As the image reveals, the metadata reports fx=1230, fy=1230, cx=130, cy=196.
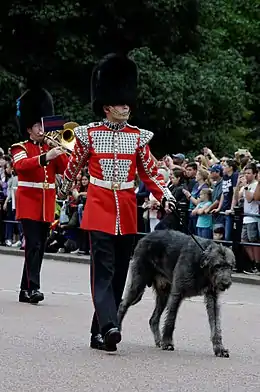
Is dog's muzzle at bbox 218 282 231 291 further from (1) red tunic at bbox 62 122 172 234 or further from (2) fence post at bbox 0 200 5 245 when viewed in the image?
(2) fence post at bbox 0 200 5 245

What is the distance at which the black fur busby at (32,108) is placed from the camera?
13594 millimetres

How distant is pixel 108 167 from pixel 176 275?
105 centimetres

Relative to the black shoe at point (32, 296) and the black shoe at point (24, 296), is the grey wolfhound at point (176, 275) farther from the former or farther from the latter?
the black shoe at point (24, 296)

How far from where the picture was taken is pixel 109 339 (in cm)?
926

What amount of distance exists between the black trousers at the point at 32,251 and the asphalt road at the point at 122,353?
0.89ft

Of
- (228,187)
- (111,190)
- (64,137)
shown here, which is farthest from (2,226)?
(111,190)

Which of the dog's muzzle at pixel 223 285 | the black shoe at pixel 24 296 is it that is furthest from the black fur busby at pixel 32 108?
the dog's muzzle at pixel 223 285

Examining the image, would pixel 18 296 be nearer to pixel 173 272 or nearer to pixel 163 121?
pixel 173 272

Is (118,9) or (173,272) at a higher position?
(118,9)

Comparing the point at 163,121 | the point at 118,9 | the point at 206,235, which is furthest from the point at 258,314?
the point at 118,9

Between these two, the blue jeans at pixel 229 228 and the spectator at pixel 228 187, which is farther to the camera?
the spectator at pixel 228 187

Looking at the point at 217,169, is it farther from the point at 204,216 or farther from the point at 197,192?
the point at 204,216

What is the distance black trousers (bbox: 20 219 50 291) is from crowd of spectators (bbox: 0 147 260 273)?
3.85 m

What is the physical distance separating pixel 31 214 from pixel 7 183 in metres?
12.3
